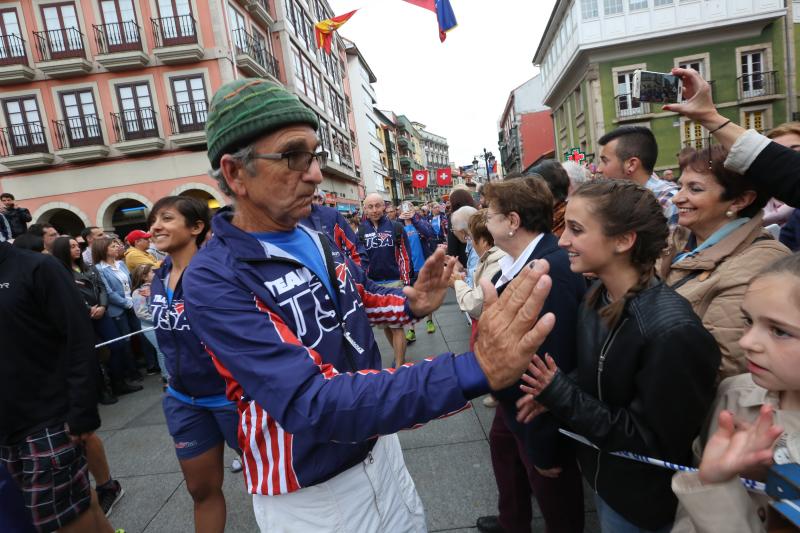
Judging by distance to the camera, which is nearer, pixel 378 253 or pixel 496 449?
pixel 496 449

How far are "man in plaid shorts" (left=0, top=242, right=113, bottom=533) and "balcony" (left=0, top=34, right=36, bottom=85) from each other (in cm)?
2271

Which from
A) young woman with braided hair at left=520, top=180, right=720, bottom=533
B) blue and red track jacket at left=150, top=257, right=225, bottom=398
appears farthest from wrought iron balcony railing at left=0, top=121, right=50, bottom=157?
young woman with braided hair at left=520, top=180, right=720, bottom=533

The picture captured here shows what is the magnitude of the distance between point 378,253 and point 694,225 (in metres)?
4.62

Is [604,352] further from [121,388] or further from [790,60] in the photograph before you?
[790,60]

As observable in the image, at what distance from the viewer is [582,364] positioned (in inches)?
69.7

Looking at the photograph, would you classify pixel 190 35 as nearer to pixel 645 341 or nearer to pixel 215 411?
pixel 215 411

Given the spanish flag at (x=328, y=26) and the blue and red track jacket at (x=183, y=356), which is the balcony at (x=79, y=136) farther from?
the blue and red track jacket at (x=183, y=356)

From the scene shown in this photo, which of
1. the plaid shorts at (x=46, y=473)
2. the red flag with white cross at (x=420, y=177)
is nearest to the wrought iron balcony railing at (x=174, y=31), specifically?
the red flag with white cross at (x=420, y=177)

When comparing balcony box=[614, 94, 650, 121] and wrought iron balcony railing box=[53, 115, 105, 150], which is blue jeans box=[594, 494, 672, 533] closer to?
wrought iron balcony railing box=[53, 115, 105, 150]

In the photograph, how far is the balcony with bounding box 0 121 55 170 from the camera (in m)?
18.8

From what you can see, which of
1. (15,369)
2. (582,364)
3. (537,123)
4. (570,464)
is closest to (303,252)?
(582,364)

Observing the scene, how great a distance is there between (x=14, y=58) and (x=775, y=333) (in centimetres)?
2631

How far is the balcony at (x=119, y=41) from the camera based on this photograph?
18.3 metres

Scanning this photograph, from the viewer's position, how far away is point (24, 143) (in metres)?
19.0
